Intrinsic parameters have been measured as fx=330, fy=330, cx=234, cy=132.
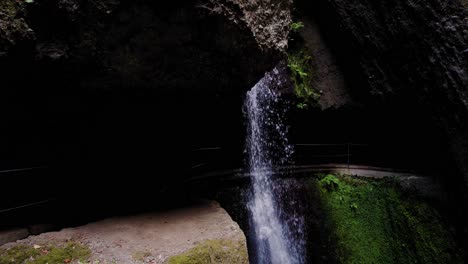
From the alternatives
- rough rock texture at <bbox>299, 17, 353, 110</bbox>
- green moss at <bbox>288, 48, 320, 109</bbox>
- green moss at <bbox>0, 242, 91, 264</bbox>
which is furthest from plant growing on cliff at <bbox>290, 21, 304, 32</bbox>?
green moss at <bbox>0, 242, 91, 264</bbox>

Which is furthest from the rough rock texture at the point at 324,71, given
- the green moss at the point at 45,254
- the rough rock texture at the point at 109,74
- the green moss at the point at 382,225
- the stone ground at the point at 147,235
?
the green moss at the point at 45,254

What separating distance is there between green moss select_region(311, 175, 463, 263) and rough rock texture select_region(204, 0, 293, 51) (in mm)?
3439

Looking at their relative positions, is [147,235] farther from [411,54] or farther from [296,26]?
[411,54]

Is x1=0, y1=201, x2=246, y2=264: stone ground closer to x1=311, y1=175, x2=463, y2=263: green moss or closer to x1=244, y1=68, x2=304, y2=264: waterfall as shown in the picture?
A: x1=244, y1=68, x2=304, y2=264: waterfall

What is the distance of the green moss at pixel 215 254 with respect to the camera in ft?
11.7

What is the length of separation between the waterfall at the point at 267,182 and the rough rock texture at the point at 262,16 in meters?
1.88

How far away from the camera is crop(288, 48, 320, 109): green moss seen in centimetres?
618

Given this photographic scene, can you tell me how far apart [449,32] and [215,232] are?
16.4 feet

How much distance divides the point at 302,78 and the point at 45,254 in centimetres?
489

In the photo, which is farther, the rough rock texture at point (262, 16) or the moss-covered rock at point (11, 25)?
the rough rock texture at point (262, 16)

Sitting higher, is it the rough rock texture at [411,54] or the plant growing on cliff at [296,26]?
the plant growing on cliff at [296,26]

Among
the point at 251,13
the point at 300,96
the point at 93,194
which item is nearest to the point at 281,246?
the point at 300,96

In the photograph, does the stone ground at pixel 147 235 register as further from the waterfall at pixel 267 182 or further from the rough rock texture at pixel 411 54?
the rough rock texture at pixel 411 54

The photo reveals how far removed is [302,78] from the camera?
6.25 metres
